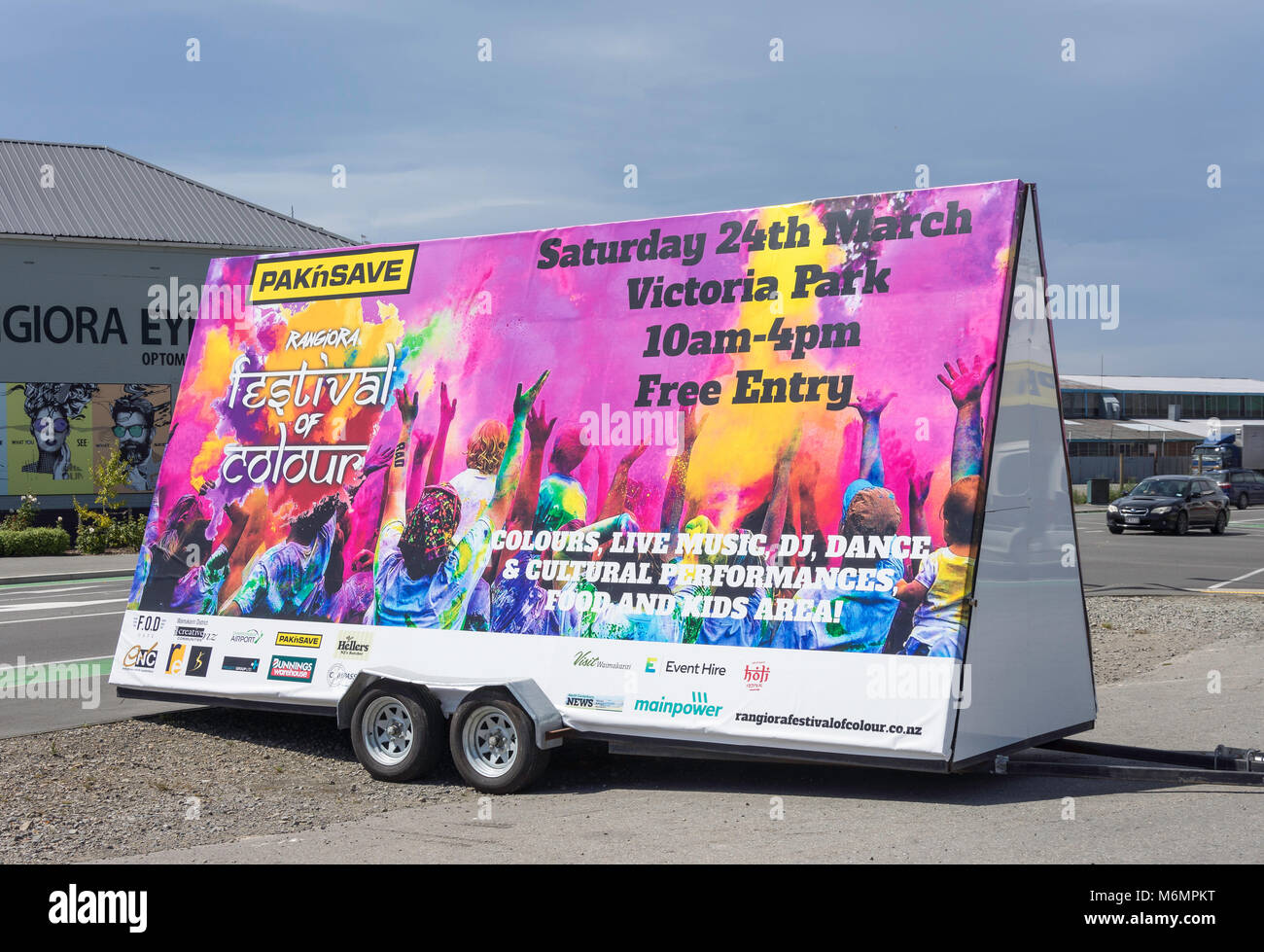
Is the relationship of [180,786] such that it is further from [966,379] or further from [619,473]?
[966,379]

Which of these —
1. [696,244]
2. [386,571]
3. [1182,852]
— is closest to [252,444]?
[386,571]

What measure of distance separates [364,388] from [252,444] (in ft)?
3.88

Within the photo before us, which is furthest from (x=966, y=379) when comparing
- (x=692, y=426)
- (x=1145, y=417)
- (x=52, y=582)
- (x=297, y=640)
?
(x=1145, y=417)

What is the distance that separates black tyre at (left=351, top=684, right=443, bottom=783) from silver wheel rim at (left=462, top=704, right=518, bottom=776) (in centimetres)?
30

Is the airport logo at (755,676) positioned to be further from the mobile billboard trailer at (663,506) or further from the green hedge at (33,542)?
the green hedge at (33,542)

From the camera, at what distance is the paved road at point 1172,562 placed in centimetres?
2133

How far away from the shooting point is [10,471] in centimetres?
3156

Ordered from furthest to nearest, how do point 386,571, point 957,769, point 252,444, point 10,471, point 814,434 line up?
point 10,471
point 252,444
point 386,571
point 814,434
point 957,769

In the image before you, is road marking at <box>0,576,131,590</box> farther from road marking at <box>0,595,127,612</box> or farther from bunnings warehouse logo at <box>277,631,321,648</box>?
bunnings warehouse logo at <box>277,631,321,648</box>

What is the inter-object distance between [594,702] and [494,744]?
75 cm

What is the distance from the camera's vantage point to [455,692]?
826 cm

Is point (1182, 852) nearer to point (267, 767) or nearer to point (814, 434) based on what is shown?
point (814, 434)

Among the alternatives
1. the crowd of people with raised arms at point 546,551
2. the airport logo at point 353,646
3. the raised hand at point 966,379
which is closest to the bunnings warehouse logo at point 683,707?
the crowd of people with raised arms at point 546,551

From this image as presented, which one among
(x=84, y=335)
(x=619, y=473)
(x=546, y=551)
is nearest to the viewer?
(x=619, y=473)
